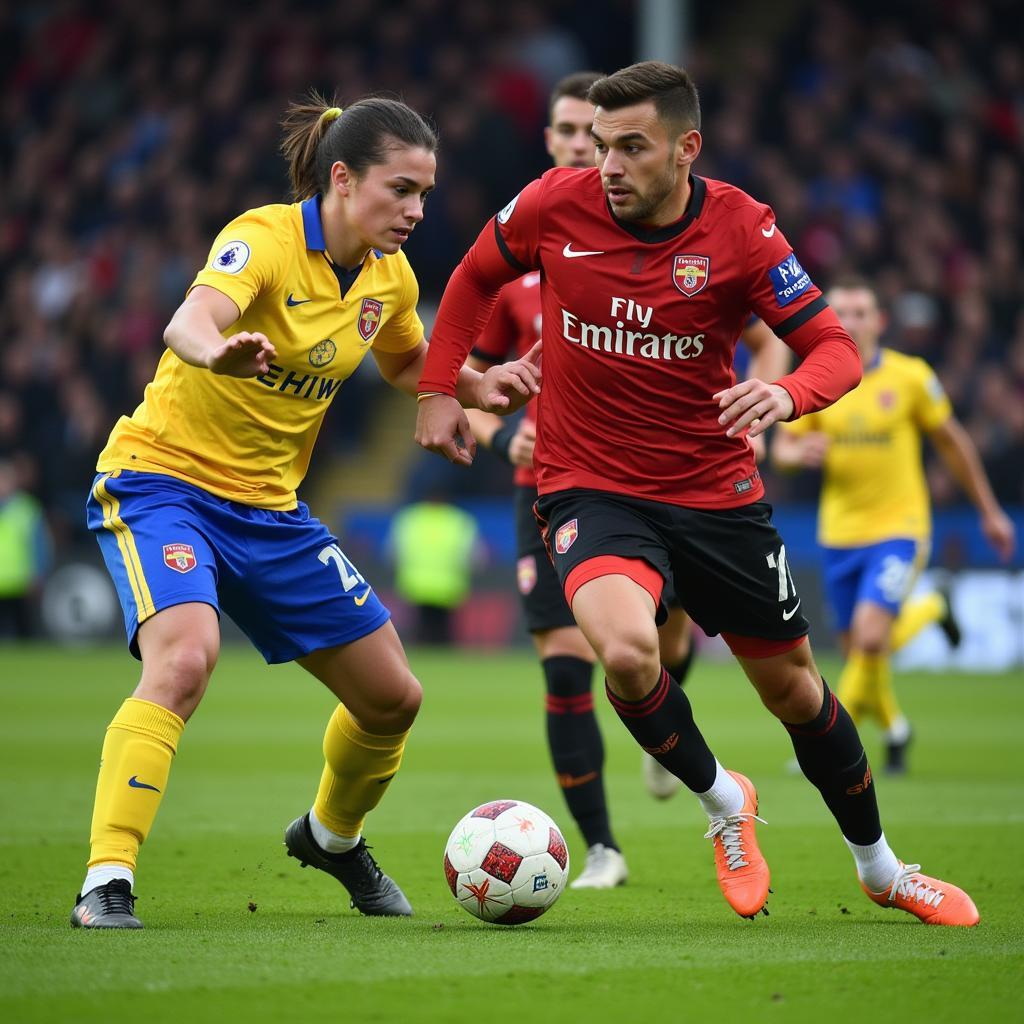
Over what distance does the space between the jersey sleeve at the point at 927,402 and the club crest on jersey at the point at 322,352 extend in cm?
575

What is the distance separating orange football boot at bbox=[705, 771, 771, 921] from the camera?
4.99 metres

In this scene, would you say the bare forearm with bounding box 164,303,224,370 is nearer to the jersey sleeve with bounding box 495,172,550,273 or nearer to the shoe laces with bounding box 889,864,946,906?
the jersey sleeve with bounding box 495,172,550,273

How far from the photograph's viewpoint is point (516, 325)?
6848 millimetres

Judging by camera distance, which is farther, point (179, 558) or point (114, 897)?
point (179, 558)

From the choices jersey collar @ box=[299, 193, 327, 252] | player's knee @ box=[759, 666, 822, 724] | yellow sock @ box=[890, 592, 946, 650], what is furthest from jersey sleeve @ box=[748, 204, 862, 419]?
yellow sock @ box=[890, 592, 946, 650]

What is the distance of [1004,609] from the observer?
55.3 ft

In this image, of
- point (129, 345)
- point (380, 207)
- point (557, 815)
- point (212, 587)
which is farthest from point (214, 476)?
point (129, 345)

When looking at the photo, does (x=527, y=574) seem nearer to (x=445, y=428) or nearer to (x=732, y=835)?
(x=445, y=428)

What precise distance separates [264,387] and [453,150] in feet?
51.2

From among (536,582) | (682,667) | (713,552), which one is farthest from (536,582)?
(713,552)

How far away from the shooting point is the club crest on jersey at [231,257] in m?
4.91

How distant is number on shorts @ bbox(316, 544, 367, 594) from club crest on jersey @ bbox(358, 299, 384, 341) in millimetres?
663

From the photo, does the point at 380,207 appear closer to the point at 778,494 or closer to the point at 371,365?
the point at 778,494

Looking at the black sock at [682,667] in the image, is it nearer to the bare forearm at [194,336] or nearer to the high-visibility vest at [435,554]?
the bare forearm at [194,336]
